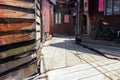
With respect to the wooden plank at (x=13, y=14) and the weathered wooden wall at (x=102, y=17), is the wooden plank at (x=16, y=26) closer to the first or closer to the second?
the wooden plank at (x=13, y=14)

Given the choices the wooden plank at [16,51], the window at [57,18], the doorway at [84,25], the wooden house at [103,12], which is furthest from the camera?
the window at [57,18]

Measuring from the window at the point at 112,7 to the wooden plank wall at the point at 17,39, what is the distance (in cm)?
1120

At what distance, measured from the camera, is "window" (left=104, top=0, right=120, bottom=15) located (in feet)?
49.9

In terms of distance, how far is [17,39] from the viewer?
171 inches

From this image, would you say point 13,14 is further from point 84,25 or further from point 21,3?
point 84,25

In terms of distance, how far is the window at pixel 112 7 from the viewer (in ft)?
49.9

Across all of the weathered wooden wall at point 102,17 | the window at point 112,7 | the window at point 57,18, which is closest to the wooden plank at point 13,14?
the weathered wooden wall at point 102,17

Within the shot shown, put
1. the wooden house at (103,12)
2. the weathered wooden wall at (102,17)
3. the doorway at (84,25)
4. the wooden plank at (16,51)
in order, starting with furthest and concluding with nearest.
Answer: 1. the doorway at (84,25)
2. the wooden house at (103,12)
3. the weathered wooden wall at (102,17)
4. the wooden plank at (16,51)

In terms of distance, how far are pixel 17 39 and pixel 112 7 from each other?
12.4 m

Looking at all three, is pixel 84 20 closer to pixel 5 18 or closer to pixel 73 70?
pixel 73 70

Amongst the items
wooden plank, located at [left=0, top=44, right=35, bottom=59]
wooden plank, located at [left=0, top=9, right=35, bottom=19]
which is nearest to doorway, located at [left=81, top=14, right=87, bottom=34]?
wooden plank, located at [left=0, top=44, right=35, bottom=59]

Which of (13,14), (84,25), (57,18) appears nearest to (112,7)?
(84,25)

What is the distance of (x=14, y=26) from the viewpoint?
4203 mm

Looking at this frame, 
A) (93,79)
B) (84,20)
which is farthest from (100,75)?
(84,20)
